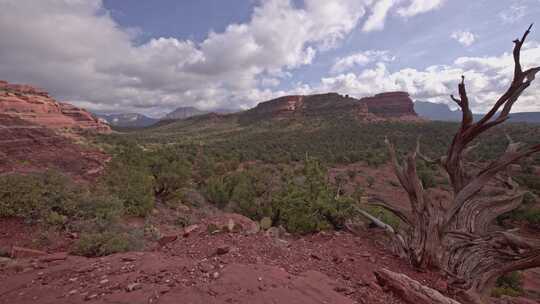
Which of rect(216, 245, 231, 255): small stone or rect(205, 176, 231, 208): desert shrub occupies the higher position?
rect(216, 245, 231, 255): small stone

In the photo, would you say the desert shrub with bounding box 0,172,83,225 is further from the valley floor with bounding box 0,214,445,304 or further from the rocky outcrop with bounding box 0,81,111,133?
the rocky outcrop with bounding box 0,81,111,133

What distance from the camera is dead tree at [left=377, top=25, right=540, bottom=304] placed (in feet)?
11.3

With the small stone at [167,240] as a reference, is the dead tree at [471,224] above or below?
above

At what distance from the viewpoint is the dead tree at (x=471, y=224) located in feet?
11.3

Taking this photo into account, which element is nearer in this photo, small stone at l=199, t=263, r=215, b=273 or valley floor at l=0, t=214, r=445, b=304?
valley floor at l=0, t=214, r=445, b=304

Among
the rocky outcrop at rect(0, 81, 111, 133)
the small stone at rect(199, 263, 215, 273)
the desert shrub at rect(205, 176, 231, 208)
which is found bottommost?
the desert shrub at rect(205, 176, 231, 208)

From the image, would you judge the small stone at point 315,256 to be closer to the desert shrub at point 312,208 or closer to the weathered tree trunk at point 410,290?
the weathered tree trunk at point 410,290

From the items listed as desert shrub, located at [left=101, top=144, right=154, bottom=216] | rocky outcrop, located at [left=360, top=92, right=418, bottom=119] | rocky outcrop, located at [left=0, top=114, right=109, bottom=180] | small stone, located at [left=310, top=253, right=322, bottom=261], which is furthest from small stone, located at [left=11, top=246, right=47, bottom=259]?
rocky outcrop, located at [left=360, top=92, right=418, bottom=119]

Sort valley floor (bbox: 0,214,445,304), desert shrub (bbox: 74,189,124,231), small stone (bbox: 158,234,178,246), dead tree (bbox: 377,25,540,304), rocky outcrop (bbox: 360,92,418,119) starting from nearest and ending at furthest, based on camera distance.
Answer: valley floor (bbox: 0,214,445,304) < dead tree (bbox: 377,25,540,304) < small stone (bbox: 158,234,178,246) < desert shrub (bbox: 74,189,124,231) < rocky outcrop (bbox: 360,92,418,119)

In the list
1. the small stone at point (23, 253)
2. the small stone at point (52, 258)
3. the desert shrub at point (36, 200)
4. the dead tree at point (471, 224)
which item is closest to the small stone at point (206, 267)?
the small stone at point (52, 258)

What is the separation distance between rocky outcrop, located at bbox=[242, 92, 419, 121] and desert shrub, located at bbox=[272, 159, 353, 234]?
67.1 metres

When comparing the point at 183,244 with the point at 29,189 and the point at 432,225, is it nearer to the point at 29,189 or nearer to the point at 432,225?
the point at 432,225

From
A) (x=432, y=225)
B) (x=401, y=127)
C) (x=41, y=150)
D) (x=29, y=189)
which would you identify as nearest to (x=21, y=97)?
(x=41, y=150)

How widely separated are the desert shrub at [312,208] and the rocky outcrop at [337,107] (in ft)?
220
